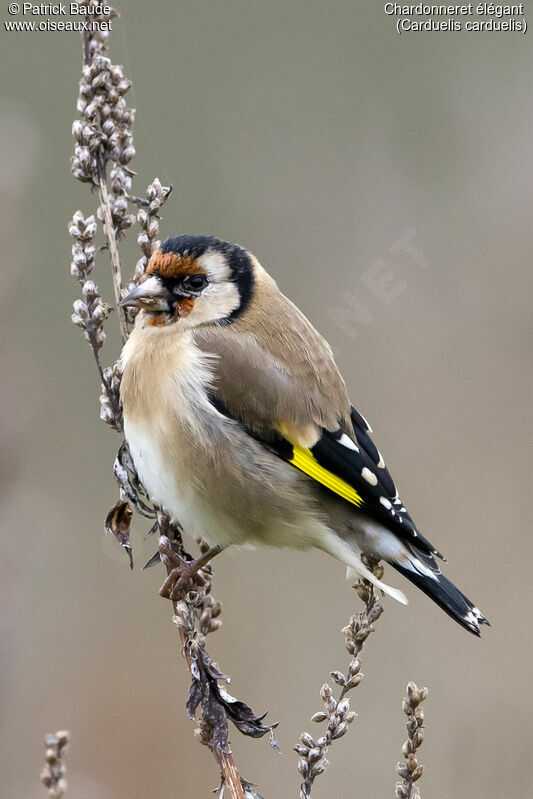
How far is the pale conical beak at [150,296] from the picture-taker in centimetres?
303

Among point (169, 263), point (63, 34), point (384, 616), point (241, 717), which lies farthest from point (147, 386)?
point (63, 34)

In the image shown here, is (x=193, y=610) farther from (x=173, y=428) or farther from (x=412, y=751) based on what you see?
(x=412, y=751)

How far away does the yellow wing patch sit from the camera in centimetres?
314

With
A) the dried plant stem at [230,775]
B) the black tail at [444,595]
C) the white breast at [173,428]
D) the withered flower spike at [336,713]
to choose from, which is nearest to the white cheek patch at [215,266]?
the white breast at [173,428]

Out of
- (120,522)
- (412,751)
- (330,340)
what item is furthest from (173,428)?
(330,340)

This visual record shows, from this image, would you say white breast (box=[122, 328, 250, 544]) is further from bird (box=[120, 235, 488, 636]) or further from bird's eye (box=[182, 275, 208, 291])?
bird's eye (box=[182, 275, 208, 291])

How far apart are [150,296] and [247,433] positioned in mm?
536

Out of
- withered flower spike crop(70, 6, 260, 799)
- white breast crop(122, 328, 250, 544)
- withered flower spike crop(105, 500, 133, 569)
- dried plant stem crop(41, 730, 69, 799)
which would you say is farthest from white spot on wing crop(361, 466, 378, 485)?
dried plant stem crop(41, 730, 69, 799)

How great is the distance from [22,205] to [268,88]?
10.8 ft

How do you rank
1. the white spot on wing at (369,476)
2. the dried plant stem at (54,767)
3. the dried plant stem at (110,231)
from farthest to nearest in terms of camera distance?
the white spot on wing at (369,476) → the dried plant stem at (110,231) → the dried plant stem at (54,767)

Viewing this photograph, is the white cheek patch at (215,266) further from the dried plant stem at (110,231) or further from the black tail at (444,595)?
the black tail at (444,595)

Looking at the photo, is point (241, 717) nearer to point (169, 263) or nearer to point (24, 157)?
point (169, 263)

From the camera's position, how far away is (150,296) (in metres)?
3.11

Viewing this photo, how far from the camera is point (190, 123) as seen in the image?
230 inches
